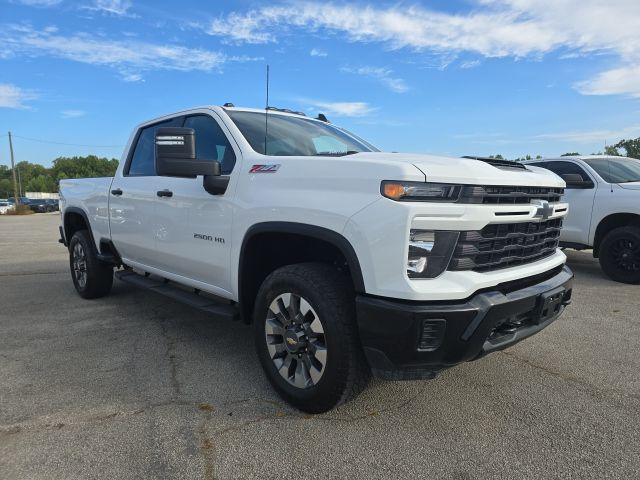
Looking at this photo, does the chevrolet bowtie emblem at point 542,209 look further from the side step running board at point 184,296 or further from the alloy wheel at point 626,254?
the alloy wheel at point 626,254

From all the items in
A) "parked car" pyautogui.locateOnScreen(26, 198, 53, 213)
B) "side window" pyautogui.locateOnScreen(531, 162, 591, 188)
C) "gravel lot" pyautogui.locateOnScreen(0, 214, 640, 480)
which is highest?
"side window" pyautogui.locateOnScreen(531, 162, 591, 188)

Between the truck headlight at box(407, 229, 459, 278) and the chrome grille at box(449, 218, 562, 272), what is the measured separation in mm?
58

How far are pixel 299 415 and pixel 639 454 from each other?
1770 millimetres

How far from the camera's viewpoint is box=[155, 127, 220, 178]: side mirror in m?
3.05

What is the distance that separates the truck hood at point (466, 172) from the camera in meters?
2.35

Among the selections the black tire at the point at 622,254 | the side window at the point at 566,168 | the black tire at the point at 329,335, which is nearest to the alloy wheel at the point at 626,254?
the black tire at the point at 622,254

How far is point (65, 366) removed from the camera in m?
3.54

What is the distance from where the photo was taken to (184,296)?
387 cm

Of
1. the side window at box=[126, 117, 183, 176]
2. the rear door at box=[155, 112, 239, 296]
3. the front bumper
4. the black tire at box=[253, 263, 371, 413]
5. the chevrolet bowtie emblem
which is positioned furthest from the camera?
the side window at box=[126, 117, 183, 176]

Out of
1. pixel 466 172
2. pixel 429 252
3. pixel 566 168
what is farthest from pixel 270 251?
pixel 566 168

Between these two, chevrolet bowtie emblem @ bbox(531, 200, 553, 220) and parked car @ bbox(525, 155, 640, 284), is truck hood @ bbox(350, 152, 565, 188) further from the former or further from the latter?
parked car @ bbox(525, 155, 640, 284)

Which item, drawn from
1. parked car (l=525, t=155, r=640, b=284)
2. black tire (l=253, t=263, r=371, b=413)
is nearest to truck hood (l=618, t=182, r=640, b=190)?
parked car (l=525, t=155, r=640, b=284)

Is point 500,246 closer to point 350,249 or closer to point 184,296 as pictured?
point 350,249

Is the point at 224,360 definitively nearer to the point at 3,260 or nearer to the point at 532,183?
the point at 532,183
